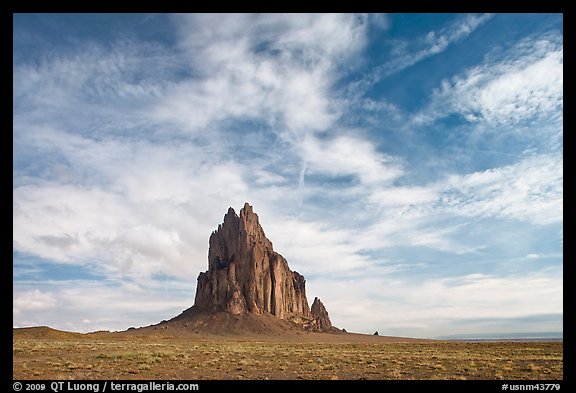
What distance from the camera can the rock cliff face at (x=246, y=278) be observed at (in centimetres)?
16650

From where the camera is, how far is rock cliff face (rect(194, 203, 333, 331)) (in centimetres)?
16650

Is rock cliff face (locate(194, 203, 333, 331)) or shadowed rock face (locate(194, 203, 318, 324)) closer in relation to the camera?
rock cliff face (locate(194, 203, 333, 331))

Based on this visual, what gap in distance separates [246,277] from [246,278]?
0.44 m

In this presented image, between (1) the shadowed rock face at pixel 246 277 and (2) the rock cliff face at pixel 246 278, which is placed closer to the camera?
(2) the rock cliff face at pixel 246 278

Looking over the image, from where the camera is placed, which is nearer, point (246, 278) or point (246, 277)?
point (246, 278)

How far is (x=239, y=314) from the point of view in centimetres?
15675

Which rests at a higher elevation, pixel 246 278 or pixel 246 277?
pixel 246 277

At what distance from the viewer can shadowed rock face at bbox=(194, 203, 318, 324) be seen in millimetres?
166625

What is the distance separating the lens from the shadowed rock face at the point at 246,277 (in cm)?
16662

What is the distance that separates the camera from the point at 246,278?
568 feet
